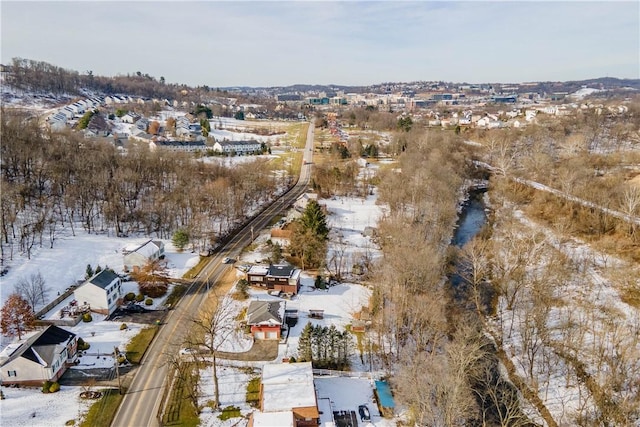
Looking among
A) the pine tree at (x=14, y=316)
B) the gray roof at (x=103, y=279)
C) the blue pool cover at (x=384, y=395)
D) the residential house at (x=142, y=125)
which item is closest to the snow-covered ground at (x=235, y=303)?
the blue pool cover at (x=384, y=395)

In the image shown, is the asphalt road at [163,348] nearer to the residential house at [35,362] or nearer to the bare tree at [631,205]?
the residential house at [35,362]

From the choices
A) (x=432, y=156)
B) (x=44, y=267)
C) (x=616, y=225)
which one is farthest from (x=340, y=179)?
(x=44, y=267)

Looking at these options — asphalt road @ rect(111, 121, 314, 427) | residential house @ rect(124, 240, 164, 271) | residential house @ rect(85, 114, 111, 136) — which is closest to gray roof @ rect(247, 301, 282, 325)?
asphalt road @ rect(111, 121, 314, 427)

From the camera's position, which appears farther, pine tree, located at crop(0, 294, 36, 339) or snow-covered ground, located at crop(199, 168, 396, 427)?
pine tree, located at crop(0, 294, 36, 339)

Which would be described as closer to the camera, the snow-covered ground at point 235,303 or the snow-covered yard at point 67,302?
the snow-covered yard at point 67,302

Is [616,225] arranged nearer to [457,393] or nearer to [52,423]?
[457,393]

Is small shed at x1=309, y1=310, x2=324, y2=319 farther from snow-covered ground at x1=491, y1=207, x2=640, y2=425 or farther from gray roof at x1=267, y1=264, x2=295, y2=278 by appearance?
snow-covered ground at x1=491, y1=207, x2=640, y2=425
